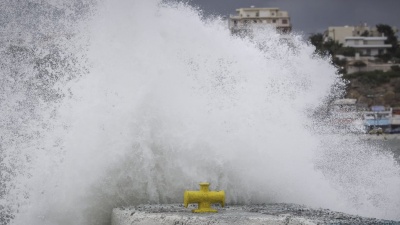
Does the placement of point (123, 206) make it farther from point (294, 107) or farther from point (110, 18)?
point (294, 107)

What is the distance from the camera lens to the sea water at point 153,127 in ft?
29.5

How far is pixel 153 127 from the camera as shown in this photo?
9578 millimetres

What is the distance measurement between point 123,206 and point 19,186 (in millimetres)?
1388

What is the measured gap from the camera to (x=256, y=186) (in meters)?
9.58

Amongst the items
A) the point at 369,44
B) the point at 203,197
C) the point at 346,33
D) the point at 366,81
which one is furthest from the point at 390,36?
the point at 203,197

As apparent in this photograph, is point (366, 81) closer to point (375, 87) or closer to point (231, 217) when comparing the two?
point (375, 87)

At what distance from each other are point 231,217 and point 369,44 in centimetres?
12608

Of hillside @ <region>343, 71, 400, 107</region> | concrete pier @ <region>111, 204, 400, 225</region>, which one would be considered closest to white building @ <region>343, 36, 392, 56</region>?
hillside @ <region>343, 71, 400, 107</region>

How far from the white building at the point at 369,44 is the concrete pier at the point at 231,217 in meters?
124

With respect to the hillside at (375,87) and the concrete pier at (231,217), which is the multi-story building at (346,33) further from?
the concrete pier at (231,217)

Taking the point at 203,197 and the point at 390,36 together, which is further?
the point at 390,36

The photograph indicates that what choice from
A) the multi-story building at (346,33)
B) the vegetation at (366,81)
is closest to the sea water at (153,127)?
the vegetation at (366,81)

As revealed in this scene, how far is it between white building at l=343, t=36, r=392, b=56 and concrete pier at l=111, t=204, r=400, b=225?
12350 cm

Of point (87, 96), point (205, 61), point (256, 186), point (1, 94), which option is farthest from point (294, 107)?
point (1, 94)
